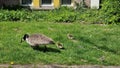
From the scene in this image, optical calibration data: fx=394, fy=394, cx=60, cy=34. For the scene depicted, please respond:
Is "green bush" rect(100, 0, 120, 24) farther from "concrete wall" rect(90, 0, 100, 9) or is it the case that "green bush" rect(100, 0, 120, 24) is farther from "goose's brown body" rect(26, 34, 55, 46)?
"goose's brown body" rect(26, 34, 55, 46)

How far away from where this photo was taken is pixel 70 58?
874 cm

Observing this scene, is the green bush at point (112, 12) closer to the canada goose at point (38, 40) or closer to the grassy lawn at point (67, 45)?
the grassy lawn at point (67, 45)

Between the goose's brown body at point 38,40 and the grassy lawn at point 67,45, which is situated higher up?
the goose's brown body at point 38,40

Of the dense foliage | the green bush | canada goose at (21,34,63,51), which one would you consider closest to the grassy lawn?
canada goose at (21,34,63,51)

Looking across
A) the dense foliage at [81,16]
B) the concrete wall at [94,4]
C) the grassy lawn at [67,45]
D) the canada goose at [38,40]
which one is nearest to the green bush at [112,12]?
the dense foliage at [81,16]

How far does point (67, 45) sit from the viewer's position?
973 centimetres

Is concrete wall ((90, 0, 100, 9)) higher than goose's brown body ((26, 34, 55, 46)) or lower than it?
higher

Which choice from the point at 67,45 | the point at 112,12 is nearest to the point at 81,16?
the point at 112,12

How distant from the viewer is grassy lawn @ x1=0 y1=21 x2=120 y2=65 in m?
8.62

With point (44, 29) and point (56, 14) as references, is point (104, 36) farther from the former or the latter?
point (56, 14)

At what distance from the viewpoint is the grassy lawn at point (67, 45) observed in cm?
862

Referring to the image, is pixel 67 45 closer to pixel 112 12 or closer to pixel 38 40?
pixel 38 40

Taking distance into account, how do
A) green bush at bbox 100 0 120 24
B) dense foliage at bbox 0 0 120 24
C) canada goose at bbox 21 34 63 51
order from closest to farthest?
canada goose at bbox 21 34 63 51 → green bush at bbox 100 0 120 24 → dense foliage at bbox 0 0 120 24

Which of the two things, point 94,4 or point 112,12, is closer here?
point 112,12
